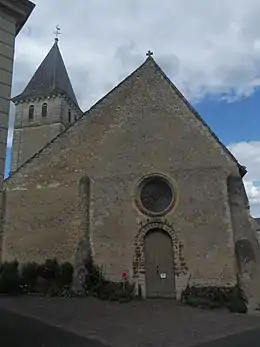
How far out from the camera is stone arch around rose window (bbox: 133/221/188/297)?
1343 centimetres

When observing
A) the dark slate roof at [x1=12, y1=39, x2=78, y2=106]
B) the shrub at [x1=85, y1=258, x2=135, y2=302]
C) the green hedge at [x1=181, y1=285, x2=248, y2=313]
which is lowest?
the green hedge at [x1=181, y1=285, x2=248, y2=313]

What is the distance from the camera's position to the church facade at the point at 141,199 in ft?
44.0

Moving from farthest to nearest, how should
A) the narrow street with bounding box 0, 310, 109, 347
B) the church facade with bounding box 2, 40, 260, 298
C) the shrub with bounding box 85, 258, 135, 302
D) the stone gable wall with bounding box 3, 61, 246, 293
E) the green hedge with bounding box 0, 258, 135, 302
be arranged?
1. the stone gable wall with bounding box 3, 61, 246, 293
2. the church facade with bounding box 2, 40, 260, 298
3. the green hedge with bounding box 0, 258, 135, 302
4. the shrub with bounding box 85, 258, 135, 302
5. the narrow street with bounding box 0, 310, 109, 347

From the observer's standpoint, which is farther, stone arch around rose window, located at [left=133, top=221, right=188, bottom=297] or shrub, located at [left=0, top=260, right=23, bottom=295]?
shrub, located at [left=0, top=260, right=23, bottom=295]

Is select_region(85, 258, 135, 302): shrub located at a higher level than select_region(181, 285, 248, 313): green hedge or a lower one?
higher

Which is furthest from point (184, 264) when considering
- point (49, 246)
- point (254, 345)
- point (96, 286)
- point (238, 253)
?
point (254, 345)

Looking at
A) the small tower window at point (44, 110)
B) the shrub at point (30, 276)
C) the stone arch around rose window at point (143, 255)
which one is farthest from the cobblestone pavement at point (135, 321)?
the small tower window at point (44, 110)

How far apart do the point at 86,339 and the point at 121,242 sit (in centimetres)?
793

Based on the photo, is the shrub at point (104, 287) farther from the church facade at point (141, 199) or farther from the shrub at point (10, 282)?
the shrub at point (10, 282)

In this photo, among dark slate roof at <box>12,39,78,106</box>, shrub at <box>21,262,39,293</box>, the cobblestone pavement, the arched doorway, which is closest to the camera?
the cobblestone pavement

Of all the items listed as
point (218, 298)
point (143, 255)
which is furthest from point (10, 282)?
point (218, 298)

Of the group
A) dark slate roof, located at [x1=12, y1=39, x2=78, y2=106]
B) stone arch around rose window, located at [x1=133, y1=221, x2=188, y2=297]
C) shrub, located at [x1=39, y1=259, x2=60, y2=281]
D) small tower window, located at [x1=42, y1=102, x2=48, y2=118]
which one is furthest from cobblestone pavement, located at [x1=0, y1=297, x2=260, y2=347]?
dark slate roof, located at [x1=12, y1=39, x2=78, y2=106]

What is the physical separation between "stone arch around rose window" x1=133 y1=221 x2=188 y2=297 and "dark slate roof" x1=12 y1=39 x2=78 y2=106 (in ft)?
69.6

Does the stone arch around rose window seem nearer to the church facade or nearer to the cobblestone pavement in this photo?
the church facade
